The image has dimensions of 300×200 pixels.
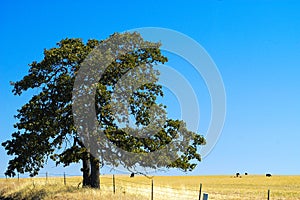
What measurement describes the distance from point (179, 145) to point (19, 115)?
10.5m

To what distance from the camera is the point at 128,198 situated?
24.0m

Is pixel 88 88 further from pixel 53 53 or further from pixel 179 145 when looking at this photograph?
pixel 179 145

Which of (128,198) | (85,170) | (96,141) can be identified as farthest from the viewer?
(85,170)

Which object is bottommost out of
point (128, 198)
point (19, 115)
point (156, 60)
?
point (128, 198)

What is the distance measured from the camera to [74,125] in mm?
27781

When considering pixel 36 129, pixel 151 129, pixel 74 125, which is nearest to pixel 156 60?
pixel 151 129

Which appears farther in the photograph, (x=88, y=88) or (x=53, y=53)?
(x=53, y=53)

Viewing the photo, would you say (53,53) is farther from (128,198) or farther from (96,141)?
(128,198)

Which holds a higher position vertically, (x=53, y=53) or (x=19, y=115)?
(x=53, y=53)

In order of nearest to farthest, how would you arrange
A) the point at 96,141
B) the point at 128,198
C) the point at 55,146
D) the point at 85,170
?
the point at 128,198
the point at 96,141
the point at 55,146
the point at 85,170

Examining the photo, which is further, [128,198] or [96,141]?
[96,141]

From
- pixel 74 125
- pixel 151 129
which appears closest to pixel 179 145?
pixel 151 129

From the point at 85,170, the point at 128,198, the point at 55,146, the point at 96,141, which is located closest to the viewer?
the point at 128,198

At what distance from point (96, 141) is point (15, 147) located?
5843 mm
